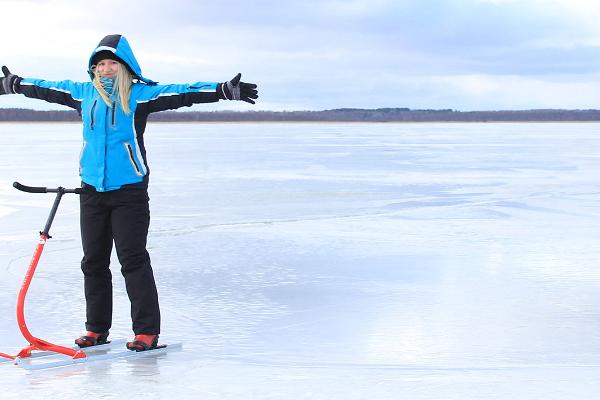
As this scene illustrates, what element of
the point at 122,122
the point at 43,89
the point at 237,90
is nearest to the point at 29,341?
the point at 122,122

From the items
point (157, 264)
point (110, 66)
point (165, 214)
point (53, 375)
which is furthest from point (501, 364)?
point (165, 214)

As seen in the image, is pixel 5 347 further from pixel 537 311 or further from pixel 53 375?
pixel 537 311

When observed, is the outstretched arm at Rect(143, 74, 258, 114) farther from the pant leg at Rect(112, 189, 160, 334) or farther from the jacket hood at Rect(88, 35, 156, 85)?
the pant leg at Rect(112, 189, 160, 334)

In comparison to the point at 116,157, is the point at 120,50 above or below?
above

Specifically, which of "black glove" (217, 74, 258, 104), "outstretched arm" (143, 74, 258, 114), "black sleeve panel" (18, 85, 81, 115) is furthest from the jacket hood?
"black glove" (217, 74, 258, 104)

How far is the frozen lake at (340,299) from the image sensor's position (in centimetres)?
347

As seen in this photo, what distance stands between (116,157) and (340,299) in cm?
191

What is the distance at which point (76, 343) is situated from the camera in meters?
4.09

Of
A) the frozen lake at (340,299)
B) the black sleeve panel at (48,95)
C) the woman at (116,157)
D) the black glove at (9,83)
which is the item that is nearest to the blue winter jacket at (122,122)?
the woman at (116,157)

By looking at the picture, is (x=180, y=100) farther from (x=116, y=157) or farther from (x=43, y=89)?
(x=43, y=89)

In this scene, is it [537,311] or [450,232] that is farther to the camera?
[450,232]

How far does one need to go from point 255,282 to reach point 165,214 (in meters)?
4.29

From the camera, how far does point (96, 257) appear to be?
13.5 feet

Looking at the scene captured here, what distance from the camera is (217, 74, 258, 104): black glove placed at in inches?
148
